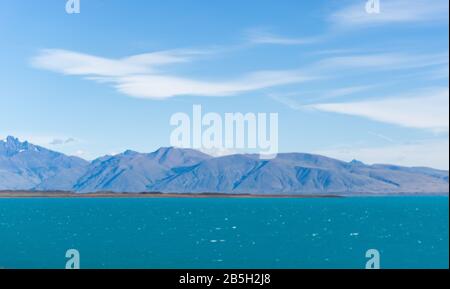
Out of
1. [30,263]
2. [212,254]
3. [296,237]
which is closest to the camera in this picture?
[30,263]

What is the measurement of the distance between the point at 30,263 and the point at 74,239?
41933 mm

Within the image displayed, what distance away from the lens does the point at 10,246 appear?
10325 cm
